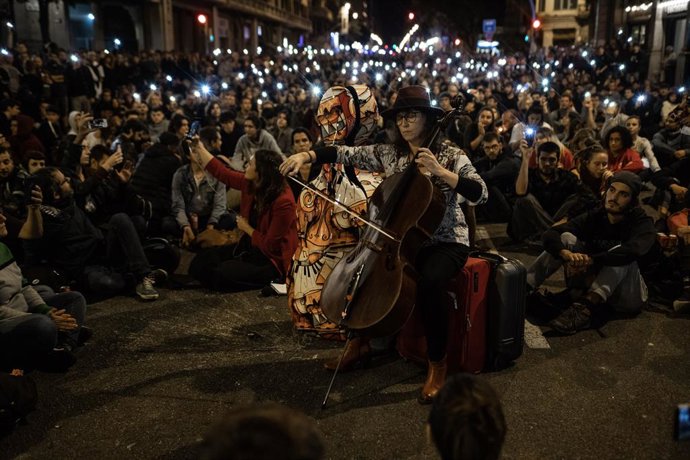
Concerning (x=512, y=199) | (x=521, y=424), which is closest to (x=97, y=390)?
(x=521, y=424)

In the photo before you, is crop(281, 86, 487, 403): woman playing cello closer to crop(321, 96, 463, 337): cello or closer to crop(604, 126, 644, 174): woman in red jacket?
crop(321, 96, 463, 337): cello

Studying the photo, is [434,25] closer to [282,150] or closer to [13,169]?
[282,150]

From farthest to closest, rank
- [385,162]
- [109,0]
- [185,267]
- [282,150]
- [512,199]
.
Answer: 1. [109,0]
2. [282,150]
3. [512,199]
4. [185,267]
5. [385,162]

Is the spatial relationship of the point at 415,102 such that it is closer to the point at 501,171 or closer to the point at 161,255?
the point at 161,255

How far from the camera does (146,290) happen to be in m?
5.64

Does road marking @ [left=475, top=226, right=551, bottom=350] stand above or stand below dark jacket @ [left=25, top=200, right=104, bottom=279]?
below

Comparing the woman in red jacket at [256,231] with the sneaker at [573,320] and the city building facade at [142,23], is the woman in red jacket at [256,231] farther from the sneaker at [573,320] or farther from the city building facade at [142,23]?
the city building facade at [142,23]

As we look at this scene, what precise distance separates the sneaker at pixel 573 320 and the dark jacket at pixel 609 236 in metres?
0.42

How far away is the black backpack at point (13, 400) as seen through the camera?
3.29 meters

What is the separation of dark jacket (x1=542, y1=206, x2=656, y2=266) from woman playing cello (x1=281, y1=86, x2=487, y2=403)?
1604 millimetres

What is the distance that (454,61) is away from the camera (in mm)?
33375

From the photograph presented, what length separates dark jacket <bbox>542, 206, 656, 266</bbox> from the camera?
469 centimetres

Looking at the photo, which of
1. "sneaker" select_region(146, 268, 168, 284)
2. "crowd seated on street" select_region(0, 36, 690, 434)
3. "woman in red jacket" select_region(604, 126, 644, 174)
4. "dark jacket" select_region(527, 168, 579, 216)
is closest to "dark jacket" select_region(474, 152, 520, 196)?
"crowd seated on street" select_region(0, 36, 690, 434)

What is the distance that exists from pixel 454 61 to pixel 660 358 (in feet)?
102
